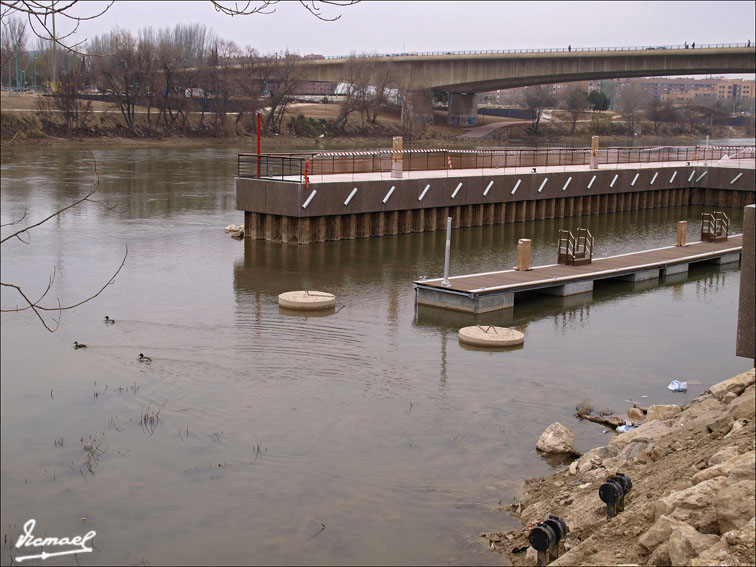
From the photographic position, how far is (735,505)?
8234mm

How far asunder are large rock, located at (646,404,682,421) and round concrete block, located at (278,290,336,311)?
966cm

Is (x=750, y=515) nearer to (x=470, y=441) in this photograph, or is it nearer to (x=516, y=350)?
(x=470, y=441)

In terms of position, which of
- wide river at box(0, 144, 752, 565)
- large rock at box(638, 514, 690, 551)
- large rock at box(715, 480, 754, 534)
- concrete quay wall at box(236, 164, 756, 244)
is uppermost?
concrete quay wall at box(236, 164, 756, 244)

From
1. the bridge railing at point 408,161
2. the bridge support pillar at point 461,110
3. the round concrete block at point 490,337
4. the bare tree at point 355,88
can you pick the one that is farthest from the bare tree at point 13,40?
the bridge support pillar at point 461,110

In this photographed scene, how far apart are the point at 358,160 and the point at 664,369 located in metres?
22.3

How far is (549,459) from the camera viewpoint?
13.7 m

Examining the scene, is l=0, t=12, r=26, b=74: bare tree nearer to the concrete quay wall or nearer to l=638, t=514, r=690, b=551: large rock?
l=638, t=514, r=690, b=551: large rock

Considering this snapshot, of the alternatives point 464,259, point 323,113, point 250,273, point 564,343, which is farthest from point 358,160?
point 323,113

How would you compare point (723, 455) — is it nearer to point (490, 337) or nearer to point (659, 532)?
point (659, 532)

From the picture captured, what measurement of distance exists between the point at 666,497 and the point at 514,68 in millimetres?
84792

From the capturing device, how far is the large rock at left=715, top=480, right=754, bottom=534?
812 cm

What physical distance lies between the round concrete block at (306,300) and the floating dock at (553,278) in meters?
2.18

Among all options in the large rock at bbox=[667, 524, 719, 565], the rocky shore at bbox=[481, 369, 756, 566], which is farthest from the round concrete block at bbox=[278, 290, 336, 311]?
the large rock at bbox=[667, 524, 719, 565]

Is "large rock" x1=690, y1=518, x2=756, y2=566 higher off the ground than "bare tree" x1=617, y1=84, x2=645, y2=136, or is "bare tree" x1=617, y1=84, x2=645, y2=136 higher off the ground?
"bare tree" x1=617, y1=84, x2=645, y2=136
